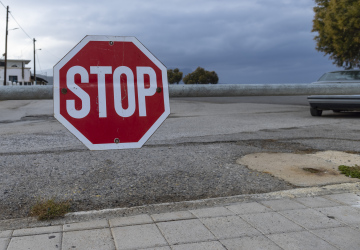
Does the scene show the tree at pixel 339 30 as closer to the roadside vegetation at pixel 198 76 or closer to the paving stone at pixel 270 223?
the paving stone at pixel 270 223

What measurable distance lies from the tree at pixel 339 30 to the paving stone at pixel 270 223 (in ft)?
50.7

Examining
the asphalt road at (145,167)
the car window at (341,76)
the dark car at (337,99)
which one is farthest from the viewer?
the car window at (341,76)

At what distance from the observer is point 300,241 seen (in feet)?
10.8

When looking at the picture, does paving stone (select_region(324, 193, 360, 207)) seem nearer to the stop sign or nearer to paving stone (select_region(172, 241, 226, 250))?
paving stone (select_region(172, 241, 226, 250))

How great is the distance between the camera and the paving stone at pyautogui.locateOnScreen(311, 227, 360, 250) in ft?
10.5

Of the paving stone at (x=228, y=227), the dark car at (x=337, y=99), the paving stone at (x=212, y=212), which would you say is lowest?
the paving stone at (x=228, y=227)

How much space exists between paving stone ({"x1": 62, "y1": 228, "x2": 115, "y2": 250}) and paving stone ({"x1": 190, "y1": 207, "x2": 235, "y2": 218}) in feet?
3.01

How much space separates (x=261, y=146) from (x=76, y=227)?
472 centimetres

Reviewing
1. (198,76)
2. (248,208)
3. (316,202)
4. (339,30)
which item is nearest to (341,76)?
(339,30)

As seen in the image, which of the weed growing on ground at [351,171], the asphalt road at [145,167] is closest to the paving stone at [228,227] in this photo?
the asphalt road at [145,167]

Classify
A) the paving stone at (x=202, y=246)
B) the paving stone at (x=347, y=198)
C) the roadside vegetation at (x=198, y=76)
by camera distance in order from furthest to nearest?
the roadside vegetation at (x=198, y=76), the paving stone at (x=347, y=198), the paving stone at (x=202, y=246)

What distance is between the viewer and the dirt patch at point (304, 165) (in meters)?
5.30

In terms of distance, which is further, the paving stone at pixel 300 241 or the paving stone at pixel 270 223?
the paving stone at pixel 270 223

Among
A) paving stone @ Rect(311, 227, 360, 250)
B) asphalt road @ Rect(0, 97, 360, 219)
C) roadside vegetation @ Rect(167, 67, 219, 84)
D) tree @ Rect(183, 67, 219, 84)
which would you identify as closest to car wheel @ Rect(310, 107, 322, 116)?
asphalt road @ Rect(0, 97, 360, 219)
